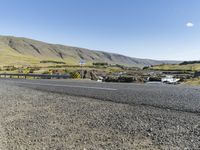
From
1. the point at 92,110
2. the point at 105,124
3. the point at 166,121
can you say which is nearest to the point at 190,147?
the point at 166,121

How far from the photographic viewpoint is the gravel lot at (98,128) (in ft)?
21.7

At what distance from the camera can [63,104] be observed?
1306cm

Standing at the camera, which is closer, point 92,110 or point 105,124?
point 105,124

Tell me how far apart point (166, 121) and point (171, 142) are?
2.29 metres

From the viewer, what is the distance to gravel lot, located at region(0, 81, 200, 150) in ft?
21.7

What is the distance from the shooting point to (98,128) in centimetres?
823

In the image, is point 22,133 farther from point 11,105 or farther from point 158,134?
point 11,105

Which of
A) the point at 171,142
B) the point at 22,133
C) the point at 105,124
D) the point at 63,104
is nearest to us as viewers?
the point at 171,142

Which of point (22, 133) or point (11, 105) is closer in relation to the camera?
point (22, 133)

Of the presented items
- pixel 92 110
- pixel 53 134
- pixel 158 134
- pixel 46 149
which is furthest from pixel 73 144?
pixel 92 110

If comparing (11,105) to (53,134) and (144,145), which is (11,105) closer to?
(53,134)

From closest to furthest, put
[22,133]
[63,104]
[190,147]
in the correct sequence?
1. [190,147]
2. [22,133]
3. [63,104]

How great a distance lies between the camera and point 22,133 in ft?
26.0

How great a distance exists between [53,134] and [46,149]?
1327mm
